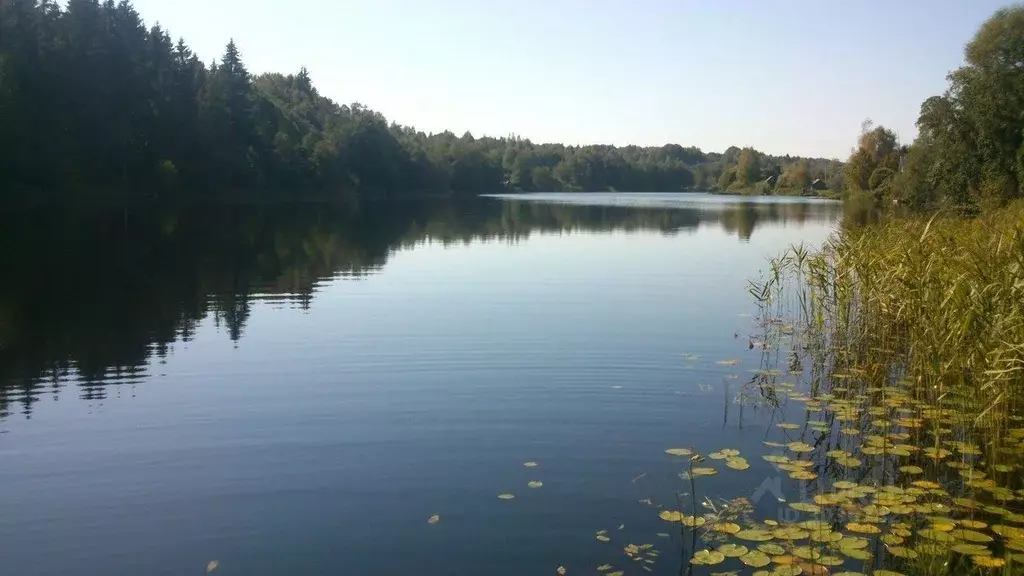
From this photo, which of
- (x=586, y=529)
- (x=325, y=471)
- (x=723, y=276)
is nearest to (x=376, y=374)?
(x=325, y=471)

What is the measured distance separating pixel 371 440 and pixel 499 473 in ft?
6.39

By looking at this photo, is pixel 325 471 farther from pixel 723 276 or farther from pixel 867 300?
pixel 723 276

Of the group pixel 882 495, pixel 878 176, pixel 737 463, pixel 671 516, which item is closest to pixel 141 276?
pixel 737 463

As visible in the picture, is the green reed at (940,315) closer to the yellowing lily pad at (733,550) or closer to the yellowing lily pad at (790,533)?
the yellowing lily pad at (790,533)

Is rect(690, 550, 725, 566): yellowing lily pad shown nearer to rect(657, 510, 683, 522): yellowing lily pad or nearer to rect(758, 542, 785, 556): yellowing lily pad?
rect(758, 542, 785, 556): yellowing lily pad

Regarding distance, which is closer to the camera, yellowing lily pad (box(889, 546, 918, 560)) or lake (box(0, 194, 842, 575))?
yellowing lily pad (box(889, 546, 918, 560))

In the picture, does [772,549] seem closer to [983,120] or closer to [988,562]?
[988,562]

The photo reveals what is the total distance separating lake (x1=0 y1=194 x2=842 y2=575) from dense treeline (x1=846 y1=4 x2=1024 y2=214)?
32.5m

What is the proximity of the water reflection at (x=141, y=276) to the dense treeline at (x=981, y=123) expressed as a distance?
49.4 feet

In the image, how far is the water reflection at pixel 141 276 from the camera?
13430mm

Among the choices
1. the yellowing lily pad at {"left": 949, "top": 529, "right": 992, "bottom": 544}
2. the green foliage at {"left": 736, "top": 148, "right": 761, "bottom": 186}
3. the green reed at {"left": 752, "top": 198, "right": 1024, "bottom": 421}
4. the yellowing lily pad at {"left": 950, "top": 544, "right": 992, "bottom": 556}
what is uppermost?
the green foliage at {"left": 736, "top": 148, "right": 761, "bottom": 186}

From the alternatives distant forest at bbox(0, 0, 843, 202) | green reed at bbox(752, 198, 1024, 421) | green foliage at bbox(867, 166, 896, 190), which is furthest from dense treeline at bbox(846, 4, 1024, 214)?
distant forest at bbox(0, 0, 843, 202)

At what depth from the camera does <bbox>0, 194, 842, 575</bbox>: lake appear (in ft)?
23.0

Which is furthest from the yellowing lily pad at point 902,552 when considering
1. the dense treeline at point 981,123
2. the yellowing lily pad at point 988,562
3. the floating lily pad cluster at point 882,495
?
the dense treeline at point 981,123
